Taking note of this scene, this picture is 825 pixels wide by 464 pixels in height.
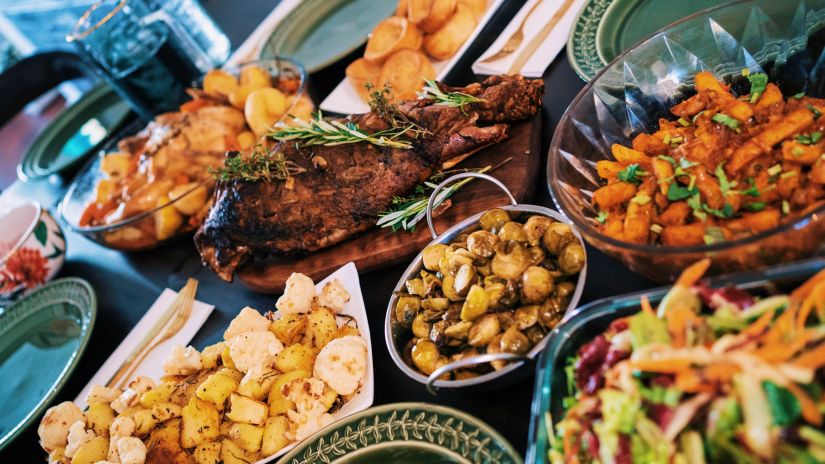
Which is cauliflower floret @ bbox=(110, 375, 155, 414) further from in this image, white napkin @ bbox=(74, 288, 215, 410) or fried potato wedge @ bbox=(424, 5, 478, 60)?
fried potato wedge @ bbox=(424, 5, 478, 60)

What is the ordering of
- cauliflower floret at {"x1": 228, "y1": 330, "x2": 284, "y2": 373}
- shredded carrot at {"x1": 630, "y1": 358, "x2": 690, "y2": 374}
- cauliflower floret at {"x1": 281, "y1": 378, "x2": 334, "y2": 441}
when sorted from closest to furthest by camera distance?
shredded carrot at {"x1": 630, "y1": 358, "x2": 690, "y2": 374}
cauliflower floret at {"x1": 281, "y1": 378, "x2": 334, "y2": 441}
cauliflower floret at {"x1": 228, "y1": 330, "x2": 284, "y2": 373}

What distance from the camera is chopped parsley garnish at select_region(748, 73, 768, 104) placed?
5.31ft

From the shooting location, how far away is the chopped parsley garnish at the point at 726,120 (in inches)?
60.0

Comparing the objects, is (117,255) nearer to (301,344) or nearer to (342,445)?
(301,344)

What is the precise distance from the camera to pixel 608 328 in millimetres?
1229

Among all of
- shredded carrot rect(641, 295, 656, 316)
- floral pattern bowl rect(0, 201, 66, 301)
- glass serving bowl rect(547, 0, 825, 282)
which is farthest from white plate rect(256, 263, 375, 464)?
floral pattern bowl rect(0, 201, 66, 301)

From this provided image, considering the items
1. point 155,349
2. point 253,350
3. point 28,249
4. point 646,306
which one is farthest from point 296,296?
point 28,249

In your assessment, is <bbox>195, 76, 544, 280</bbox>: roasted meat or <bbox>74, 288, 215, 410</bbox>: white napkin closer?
<bbox>195, 76, 544, 280</bbox>: roasted meat

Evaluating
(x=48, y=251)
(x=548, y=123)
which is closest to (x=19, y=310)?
(x=48, y=251)

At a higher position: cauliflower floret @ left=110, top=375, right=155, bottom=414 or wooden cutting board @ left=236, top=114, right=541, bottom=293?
cauliflower floret @ left=110, top=375, right=155, bottom=414

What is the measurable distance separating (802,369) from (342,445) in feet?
3.66

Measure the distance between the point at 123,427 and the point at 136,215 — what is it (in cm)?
127

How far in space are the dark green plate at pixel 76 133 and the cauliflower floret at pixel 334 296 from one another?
8.44ft

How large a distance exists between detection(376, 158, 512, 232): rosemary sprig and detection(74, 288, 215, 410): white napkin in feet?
2.97
